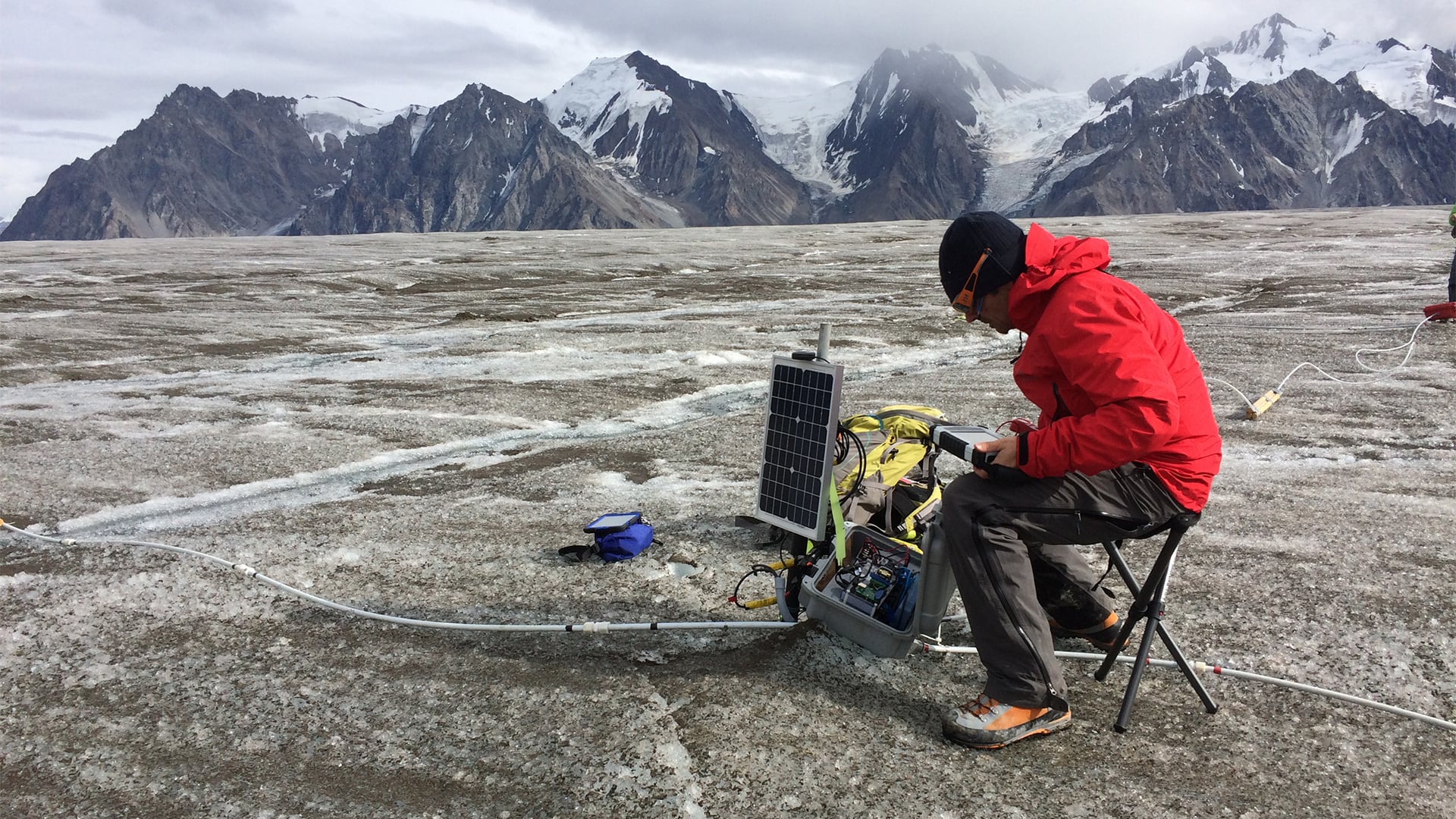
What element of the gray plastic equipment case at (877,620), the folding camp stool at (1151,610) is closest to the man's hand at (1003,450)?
the gray plastic equipment case at (877,620)

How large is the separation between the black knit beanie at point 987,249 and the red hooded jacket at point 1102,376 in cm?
5

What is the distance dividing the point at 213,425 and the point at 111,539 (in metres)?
4.09

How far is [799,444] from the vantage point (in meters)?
4.91

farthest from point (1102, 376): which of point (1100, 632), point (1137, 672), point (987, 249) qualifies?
point (1100, 632)

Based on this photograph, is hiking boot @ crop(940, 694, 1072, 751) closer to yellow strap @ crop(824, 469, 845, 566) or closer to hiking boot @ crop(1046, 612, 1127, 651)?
hiking boot @ crop(1046, 612, 1127, 651)

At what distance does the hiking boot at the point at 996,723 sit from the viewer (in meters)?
4.05

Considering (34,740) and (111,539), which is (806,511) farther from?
(111,539)

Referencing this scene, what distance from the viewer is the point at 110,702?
4660 mm

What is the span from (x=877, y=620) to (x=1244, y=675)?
1966 millimetres

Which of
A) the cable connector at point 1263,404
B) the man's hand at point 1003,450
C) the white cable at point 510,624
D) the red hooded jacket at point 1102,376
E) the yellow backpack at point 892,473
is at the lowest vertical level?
the white cable at point 510,624

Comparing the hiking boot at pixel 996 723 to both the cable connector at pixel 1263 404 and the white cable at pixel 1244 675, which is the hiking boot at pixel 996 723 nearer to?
the white cable at pixel 1244 675

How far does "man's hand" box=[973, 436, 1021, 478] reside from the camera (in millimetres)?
3754

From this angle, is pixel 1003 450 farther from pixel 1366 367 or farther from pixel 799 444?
pixel 1366 367

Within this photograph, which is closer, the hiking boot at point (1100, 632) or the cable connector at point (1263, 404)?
the hiking boot at point (1100, 632)
